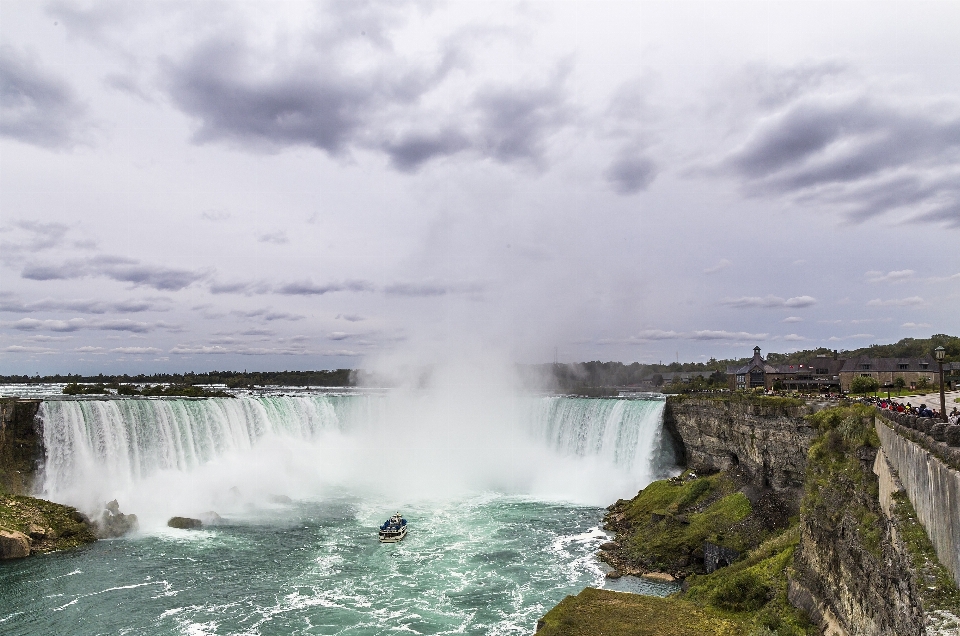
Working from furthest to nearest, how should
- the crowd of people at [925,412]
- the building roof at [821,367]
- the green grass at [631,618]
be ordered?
the building roof at [821,367] → the green grass at [631,618] → the crowd of people at [925,412]

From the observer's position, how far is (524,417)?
46219 mm

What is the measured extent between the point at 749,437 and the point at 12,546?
103ft

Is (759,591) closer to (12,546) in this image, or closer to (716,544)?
(716,544)

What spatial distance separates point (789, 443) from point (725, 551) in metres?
5.94

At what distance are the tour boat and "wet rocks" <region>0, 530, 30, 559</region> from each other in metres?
13.8

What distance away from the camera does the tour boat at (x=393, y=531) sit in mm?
25375

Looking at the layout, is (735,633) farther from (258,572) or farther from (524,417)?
(524,417)

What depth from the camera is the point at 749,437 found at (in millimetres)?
27406

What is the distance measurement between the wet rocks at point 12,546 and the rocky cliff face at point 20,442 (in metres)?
6.24

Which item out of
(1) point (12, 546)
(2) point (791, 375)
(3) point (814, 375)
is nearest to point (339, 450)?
(1) point (12, 546)

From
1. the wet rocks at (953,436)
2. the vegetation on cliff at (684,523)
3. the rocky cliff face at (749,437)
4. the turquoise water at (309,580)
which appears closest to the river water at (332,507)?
the turquoise water at (309,580)

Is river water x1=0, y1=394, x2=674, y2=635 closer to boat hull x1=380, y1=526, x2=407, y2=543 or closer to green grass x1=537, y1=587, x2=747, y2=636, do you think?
boat hull x1=380, y1=526, x2=407, y2=543

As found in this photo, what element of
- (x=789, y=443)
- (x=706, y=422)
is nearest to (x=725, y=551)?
(x=789, y=443)

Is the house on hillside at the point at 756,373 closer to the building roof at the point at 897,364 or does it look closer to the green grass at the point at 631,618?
the building roof at the point at 897,364
